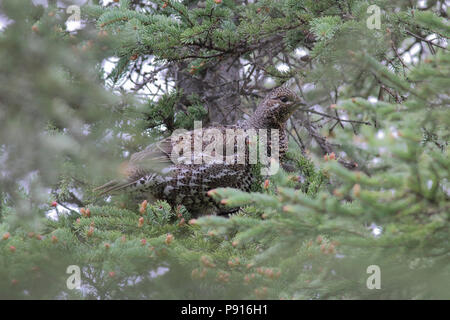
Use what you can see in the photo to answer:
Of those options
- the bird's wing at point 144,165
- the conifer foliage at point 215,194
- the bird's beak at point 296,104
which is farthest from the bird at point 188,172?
the bird's beak at point 296,104

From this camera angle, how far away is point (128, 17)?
4211 mm

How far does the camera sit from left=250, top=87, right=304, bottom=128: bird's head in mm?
5047

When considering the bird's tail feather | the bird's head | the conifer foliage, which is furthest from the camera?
the bird's head

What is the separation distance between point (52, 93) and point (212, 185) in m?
1.95

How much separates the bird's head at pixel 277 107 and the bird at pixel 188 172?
1.12 feet

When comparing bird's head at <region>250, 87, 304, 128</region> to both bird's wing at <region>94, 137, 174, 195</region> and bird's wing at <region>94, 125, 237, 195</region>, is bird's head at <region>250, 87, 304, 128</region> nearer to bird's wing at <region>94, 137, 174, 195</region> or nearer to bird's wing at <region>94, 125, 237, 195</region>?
bird's wing at <region>94, 125, 237, 195</region>

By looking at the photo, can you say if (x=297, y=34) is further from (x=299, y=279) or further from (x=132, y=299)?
(x=132, y=299)

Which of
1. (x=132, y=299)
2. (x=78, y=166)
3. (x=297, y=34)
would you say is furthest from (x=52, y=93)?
(x=297, y=34)

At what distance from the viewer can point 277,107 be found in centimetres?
504

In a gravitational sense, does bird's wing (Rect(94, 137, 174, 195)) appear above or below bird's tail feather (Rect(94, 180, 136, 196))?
above

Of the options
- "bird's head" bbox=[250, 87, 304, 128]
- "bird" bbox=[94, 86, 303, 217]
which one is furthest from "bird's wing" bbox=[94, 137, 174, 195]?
"bird's head" bbox=[250, 87, 304, 128]

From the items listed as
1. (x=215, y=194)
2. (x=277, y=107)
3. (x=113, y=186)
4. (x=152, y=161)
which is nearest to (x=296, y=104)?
(x=277, y=107)

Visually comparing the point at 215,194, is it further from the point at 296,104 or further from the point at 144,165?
the point at 296,104

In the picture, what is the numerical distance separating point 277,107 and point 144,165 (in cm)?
157
